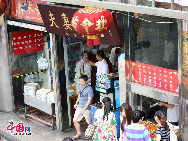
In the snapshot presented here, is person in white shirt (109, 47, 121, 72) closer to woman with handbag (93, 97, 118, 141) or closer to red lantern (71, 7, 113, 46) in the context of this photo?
woman with handbag (93, 97, 118, 141)

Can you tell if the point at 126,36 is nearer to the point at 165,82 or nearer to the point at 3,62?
the point at 165,82

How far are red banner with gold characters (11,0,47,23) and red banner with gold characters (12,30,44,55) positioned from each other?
0.66 metres

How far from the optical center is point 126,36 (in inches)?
389

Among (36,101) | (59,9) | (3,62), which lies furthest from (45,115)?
(59,9)

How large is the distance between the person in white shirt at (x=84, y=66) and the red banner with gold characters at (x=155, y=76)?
2605mm

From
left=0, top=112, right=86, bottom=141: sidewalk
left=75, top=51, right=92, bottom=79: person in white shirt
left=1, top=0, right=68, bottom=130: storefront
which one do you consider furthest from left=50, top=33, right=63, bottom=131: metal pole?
left=75, top=51, right=92, bottom=79: person in white shirt

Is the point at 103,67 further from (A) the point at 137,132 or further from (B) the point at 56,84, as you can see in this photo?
(A) the point at 137,132

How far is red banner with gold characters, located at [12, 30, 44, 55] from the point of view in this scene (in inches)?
529

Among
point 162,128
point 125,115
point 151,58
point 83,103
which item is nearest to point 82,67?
point 83,103

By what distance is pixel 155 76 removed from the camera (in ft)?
31.0

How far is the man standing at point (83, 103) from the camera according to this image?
36.2 ft

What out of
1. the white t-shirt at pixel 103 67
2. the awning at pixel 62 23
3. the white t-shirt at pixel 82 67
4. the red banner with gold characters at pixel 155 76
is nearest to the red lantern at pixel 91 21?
the awning at pixel 62 23

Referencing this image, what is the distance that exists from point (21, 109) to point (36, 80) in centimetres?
107

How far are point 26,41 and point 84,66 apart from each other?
6.93 ft
